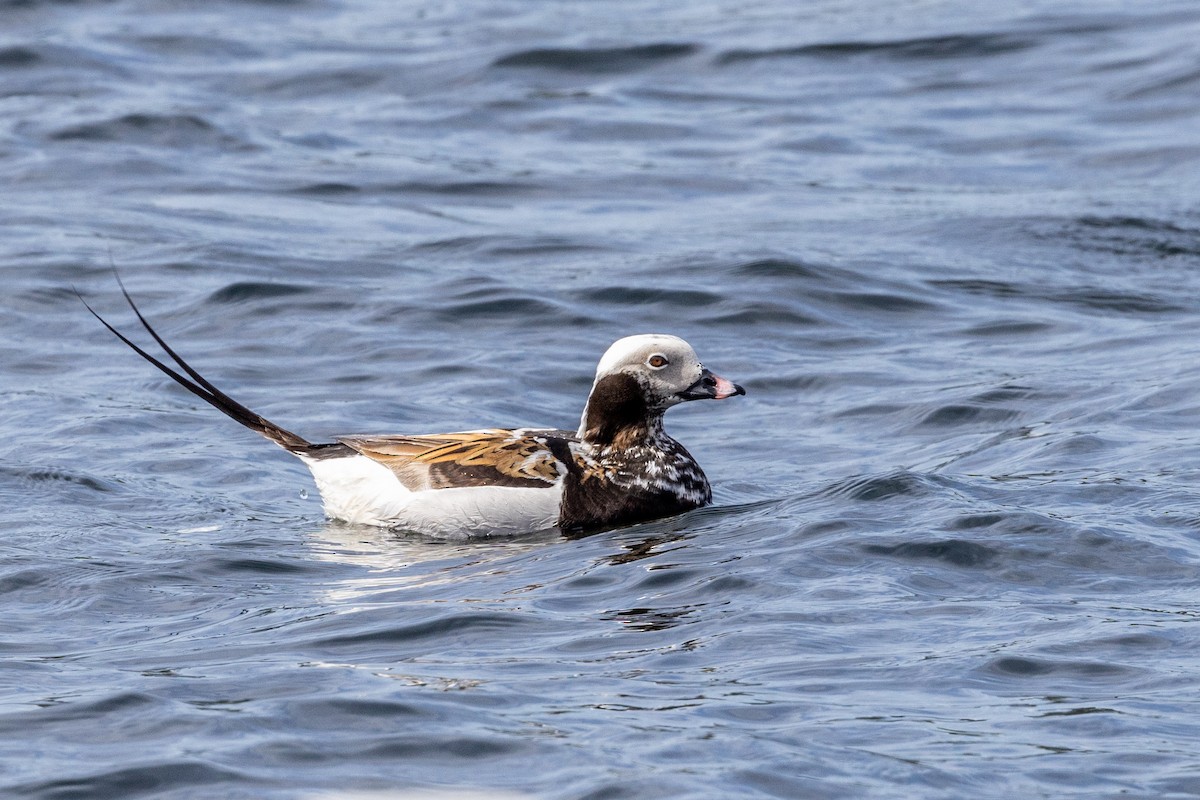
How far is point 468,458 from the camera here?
9.84 m

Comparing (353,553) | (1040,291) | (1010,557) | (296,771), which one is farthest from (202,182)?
(296,771)

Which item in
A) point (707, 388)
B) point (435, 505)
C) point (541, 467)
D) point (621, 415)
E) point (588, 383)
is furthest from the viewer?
point (588, 383)

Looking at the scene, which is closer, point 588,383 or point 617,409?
point 617,409

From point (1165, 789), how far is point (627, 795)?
1.60 meters

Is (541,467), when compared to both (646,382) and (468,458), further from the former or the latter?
(646,382)

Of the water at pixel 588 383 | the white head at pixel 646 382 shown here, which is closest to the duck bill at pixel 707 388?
the white head at pixel 646 382

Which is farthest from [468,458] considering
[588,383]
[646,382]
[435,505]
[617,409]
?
[588,383]

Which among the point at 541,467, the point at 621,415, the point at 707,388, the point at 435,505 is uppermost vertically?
the point at 707,388

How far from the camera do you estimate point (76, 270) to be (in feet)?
50.5

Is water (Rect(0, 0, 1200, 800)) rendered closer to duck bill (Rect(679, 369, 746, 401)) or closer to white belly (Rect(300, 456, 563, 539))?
white belly (Rect(300, 456, 563, 539))

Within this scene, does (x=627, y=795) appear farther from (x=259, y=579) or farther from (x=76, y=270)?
(x=76, y=270)

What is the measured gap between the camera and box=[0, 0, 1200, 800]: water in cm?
657

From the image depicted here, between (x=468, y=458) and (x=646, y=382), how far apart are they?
985mm

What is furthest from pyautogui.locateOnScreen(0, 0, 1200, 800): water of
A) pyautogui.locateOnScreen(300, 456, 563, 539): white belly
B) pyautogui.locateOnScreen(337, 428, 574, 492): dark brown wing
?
pyautogui.locateOnScreen(337, 428, 574, 492): dark brown wing
